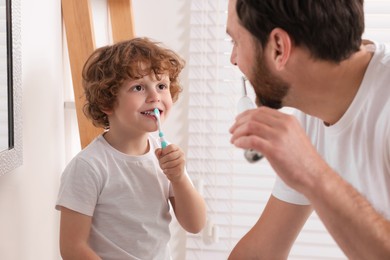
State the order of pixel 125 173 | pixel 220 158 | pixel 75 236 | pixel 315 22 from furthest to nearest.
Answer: pixel 220 158, pixel 125 173, pixel 75 236, pixel 315 22

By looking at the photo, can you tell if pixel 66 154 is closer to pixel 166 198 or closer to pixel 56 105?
pixel 56 105

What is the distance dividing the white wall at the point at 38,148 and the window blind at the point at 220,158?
0.63m

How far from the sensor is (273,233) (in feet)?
4.79

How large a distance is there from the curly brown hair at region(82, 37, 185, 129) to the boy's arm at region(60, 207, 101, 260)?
28 cm

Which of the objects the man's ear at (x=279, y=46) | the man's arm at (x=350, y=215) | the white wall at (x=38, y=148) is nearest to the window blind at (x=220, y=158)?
the white wall at (x=38, y=148)

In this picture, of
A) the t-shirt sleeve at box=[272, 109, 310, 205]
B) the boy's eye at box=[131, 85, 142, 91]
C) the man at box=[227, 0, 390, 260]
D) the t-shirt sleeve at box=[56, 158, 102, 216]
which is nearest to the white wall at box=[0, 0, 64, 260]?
the t-shirt sleeve at box=[56, 158, 102, 216]

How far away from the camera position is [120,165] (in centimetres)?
150

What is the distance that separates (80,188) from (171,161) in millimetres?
220

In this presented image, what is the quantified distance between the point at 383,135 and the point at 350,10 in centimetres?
26

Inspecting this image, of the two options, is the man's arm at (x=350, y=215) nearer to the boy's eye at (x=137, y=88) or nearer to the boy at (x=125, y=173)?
the boy at (x=125, y=173)

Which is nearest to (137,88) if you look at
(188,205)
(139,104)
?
(139,104)

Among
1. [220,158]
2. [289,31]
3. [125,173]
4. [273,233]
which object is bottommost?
[220,158]

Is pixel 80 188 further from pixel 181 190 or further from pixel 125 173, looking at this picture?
pixel 181 190

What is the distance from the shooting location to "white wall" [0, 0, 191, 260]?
139 centimetres
